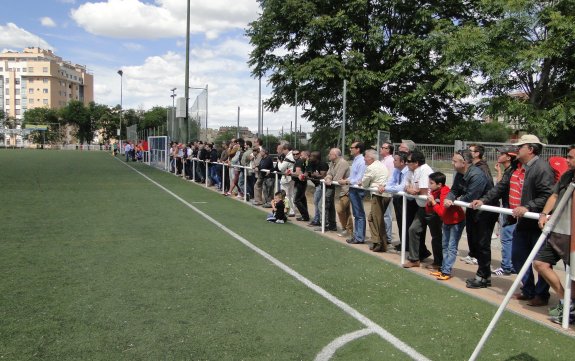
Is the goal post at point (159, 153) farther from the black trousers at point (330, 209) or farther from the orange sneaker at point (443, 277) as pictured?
the orange sneaker at point (443, 277)

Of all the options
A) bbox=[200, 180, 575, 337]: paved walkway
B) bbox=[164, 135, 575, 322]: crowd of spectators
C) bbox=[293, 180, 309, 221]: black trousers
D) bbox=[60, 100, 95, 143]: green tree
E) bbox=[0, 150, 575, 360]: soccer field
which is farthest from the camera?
bbox=[60, 100, 95, 143]: green tree

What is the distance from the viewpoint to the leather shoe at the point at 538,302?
5730mm

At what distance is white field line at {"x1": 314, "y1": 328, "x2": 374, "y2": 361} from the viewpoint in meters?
4.13

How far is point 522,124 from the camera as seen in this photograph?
18.3m

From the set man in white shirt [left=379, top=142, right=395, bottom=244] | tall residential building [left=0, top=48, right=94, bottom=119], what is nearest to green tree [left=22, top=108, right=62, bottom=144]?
tall residential building [left=0, top=48, right=94, bottom=119]

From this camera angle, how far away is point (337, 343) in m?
4.41

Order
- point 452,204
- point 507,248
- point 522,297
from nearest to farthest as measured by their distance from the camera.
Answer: point 522,297, point 452,204, point 507,248

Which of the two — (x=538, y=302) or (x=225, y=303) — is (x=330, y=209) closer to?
(x=538, y=302)

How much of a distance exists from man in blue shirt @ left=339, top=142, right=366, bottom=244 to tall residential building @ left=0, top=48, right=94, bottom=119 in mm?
139601

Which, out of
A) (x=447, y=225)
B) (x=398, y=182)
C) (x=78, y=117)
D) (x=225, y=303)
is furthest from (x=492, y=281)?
(x=78, y=117)

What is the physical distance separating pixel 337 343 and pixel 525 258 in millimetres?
2767

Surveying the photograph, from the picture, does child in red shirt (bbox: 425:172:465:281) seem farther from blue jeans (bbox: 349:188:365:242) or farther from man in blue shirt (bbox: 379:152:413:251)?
blue jeans (bbox: 349:188:365:242)

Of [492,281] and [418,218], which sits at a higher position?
[418,218]

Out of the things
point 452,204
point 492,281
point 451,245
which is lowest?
point 492,281
